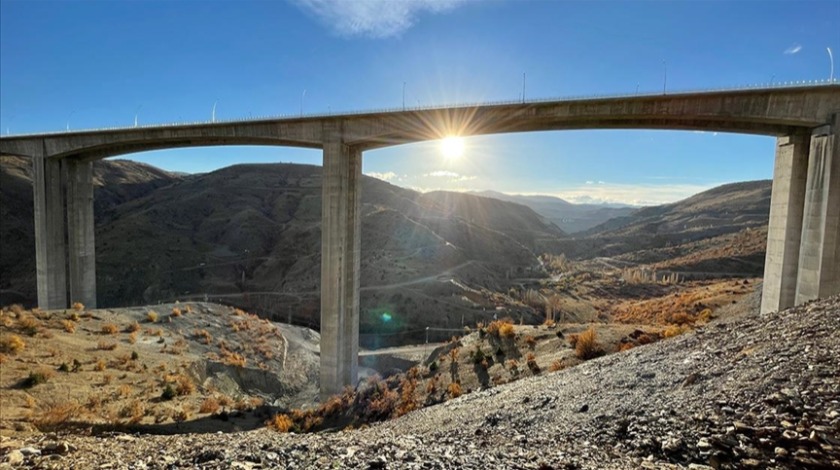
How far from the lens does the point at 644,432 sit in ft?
18.1

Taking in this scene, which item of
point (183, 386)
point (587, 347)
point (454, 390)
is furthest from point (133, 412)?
point (587, 347)

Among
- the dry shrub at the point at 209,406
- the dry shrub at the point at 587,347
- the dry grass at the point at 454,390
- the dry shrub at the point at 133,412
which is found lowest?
the dry shrub at the point at 209,406

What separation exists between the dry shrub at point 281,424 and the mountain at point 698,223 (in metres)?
74.4

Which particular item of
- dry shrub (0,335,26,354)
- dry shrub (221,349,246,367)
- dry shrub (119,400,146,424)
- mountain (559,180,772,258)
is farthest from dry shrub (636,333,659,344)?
mountain (559,180,772,258)

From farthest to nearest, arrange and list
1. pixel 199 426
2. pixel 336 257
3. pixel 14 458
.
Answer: pixel 336 257, pixel 199 426, pixel 14 458

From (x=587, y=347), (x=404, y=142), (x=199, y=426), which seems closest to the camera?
(x=199, y=426)

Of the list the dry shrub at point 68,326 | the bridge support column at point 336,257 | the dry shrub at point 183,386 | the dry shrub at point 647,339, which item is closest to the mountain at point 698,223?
the dry shrub at point 647,339

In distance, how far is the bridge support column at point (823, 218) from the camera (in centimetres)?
1315

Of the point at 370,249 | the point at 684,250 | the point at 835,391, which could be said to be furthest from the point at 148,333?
the point at 684,250

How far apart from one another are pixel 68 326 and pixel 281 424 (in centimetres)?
1239

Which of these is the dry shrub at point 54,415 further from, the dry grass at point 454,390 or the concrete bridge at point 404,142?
the dry grass at point 454,390

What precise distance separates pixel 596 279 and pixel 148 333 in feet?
171

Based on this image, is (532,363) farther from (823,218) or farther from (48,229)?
(48,229)

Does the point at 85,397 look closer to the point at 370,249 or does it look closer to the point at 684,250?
the point at 370,249
